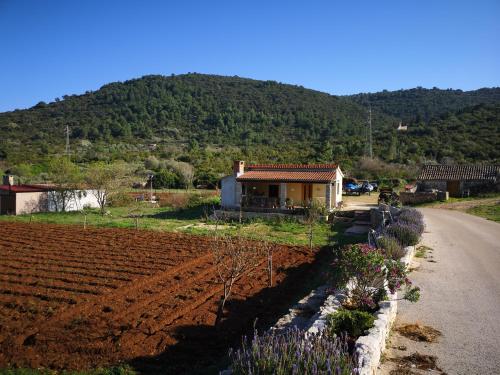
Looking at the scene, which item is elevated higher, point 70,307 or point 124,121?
point 124,121

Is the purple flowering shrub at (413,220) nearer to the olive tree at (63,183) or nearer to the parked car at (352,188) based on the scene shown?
the parked car at (352,188)

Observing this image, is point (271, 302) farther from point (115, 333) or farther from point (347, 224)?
point (347, 224)

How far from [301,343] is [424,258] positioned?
31.8 feet

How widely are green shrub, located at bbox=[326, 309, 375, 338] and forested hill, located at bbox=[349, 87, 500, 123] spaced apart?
90778 millimetres

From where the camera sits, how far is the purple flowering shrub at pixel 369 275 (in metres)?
7.32

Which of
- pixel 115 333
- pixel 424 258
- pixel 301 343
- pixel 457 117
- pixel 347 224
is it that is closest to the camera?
pixel 301 343

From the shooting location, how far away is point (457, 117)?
224 ft

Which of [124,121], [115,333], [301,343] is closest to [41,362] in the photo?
[115,333]

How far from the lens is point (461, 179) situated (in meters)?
33.6

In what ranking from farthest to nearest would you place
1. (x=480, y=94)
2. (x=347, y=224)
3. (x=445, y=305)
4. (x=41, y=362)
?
(x=480, y=94), (x=347, y=224), (x=445, y=305), (x=41, y=362)

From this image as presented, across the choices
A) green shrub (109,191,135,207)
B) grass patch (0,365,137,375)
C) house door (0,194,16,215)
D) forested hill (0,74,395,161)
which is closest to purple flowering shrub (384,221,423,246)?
grass patch (0,365,137,375)

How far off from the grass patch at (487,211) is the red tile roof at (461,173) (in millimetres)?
6252

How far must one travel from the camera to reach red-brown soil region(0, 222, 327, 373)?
21.8 ft

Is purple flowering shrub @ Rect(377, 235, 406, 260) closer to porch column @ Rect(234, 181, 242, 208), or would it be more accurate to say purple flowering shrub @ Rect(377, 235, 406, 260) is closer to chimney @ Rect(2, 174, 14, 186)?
porch column @ Rect(234, 181, 242, 208)
